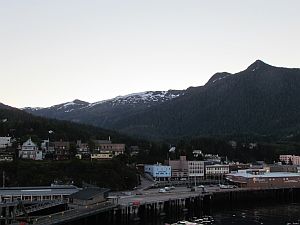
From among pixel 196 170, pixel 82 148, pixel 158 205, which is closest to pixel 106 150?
pixel 82 148

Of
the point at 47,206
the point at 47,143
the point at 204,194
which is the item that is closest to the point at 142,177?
the point at 47,143

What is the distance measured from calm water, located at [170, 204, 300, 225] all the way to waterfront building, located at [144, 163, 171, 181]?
35.7 meters

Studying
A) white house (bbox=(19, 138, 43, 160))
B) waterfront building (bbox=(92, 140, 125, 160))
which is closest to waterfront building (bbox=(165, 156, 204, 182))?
waterfront building (bbox=(92, 140, 125, 160))

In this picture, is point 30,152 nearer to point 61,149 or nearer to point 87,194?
point 61,149

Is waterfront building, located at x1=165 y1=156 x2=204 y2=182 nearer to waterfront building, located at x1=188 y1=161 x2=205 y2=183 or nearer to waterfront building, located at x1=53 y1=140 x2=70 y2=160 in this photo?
waterfront building, located at x1=188 y1=161 x2=205 y2=183

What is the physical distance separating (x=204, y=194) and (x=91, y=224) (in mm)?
30789

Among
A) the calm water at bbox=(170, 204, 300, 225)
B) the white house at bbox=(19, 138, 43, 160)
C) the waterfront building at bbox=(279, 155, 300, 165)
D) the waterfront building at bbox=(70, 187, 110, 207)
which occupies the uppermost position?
the white house at bbox=(19, 138, 43, 160)

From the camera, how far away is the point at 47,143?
356 ft

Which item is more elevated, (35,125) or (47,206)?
(35,125)

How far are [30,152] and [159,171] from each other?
3132 centimetres

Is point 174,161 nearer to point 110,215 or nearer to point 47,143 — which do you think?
point 47,143

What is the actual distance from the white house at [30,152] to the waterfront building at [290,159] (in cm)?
7890

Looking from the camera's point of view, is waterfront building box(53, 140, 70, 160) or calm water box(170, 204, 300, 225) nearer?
calm water box(170, 204, 300, 225)

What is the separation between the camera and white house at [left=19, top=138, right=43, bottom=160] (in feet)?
316
